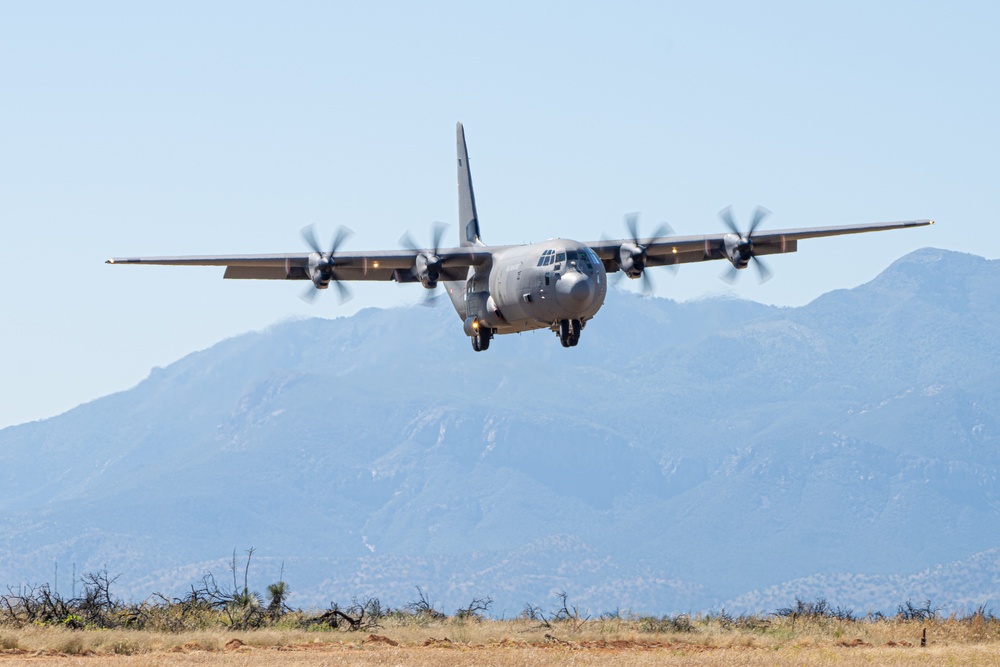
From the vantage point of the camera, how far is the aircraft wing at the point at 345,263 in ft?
173

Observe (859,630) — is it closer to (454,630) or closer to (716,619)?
(716,619)

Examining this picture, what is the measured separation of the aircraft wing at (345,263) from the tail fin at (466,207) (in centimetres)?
896

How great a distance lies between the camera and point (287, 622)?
41062 mm

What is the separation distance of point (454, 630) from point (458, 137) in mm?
33969

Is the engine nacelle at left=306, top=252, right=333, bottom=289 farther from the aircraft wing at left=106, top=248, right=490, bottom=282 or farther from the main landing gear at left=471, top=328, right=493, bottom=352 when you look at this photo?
the main landing gear at left=471, top=328, right=493, bottom=352

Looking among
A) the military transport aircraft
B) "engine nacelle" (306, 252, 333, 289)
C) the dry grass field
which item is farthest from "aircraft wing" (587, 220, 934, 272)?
the dry grass field

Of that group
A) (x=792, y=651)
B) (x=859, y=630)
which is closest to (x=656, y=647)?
(x=792, y=651)

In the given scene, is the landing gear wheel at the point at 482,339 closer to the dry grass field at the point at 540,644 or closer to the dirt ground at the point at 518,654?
the dry grass field at the point at 540,644

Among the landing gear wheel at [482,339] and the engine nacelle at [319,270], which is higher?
the engine nacelle at [319,270]

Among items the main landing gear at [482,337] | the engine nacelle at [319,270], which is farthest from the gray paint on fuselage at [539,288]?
the engine nacelle at [319,270]

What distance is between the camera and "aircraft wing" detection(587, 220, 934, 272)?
54250 mm

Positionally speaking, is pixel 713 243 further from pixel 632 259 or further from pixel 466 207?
pixel 466 207

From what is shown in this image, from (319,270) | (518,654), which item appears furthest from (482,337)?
(518,654)

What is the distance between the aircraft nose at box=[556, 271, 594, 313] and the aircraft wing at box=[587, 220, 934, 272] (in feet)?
22.3
